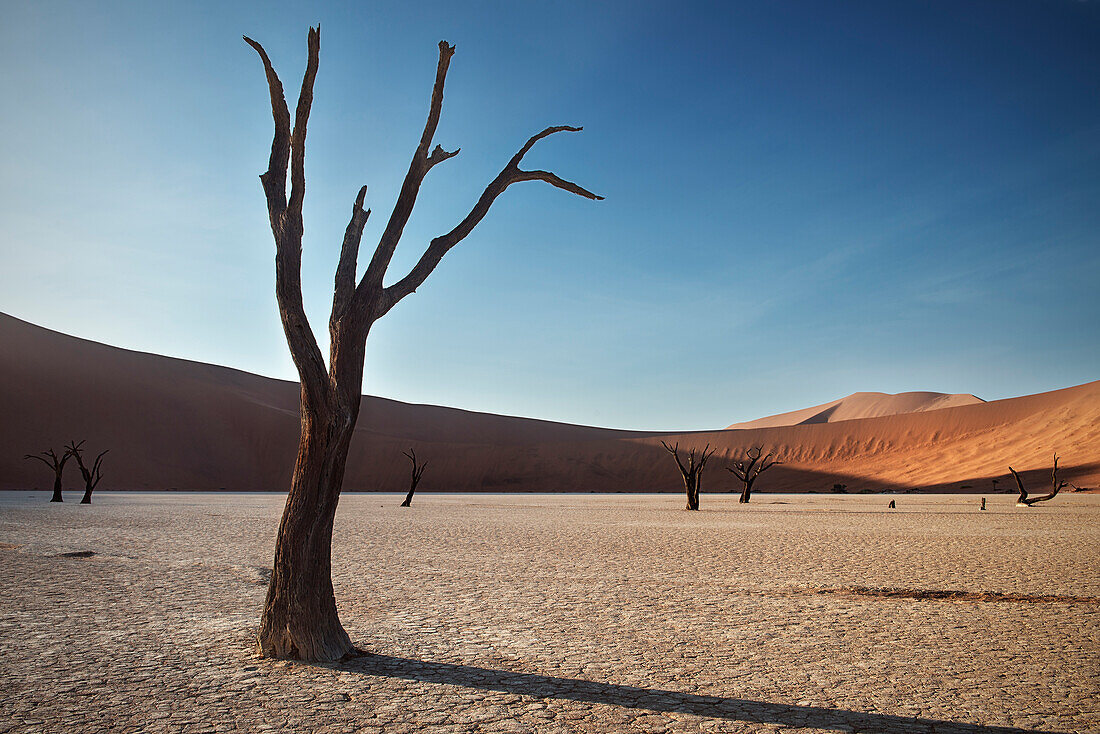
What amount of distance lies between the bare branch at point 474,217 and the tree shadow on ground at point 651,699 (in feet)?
9.42

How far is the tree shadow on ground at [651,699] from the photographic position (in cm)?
436

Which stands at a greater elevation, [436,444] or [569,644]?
[436,444]

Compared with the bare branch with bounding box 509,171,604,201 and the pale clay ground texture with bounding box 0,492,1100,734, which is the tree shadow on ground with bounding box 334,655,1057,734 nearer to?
the pale clay ground texture with bounding box 0,492,1100,734

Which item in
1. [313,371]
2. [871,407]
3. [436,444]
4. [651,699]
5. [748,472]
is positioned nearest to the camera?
[651,699]

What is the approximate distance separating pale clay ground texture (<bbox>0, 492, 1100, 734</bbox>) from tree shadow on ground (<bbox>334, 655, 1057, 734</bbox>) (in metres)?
0.02

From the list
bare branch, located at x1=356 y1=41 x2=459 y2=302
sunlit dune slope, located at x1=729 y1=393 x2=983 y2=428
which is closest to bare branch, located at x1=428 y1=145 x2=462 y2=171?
bare branch, located at x1=356 y1=41 x2=459 y2=302

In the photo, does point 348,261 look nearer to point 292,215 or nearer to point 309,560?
point 292,215

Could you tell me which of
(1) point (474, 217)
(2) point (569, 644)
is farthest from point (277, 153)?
(2) point (569, 644)

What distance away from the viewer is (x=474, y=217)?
6.84 metres

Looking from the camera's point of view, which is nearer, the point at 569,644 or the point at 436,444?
the point at 569,644

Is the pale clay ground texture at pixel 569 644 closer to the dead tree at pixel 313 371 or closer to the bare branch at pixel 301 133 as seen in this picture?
the dead tree at pixel 313 371

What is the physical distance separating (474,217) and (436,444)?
79.8 m

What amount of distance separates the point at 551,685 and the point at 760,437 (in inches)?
3430

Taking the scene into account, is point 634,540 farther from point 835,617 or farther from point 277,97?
point 277,97
